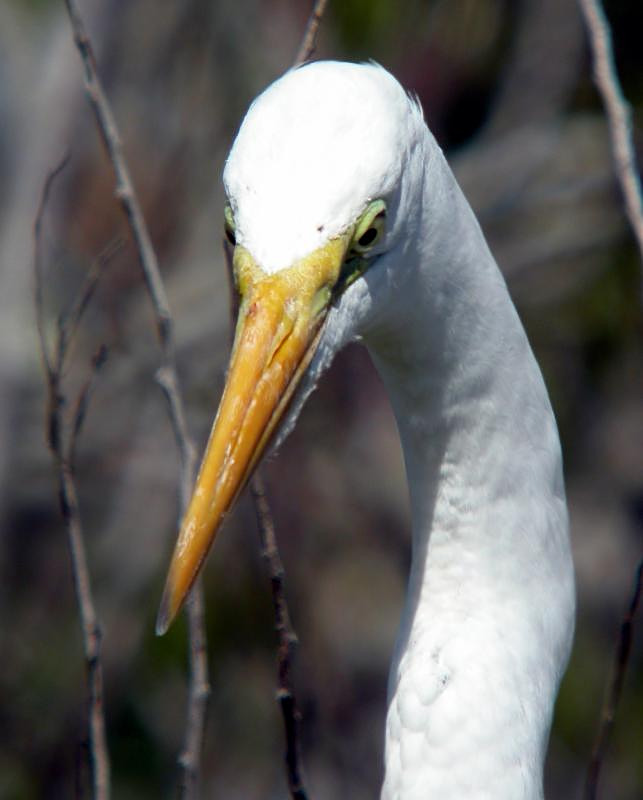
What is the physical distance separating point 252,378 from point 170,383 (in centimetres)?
41

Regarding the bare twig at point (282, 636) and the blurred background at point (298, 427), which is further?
the blurred background at point (298, 427)

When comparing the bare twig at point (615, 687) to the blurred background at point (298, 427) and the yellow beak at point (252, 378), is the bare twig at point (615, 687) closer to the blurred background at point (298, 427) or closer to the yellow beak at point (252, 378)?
the yellow beak at point (252, 378)

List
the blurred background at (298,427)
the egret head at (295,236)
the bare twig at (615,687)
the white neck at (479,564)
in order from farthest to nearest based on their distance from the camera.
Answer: the blurred background at (298,427), the bare twig at (615,687), the white neck at (479,564), the egret head at (295,236)

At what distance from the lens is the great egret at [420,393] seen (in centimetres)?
106

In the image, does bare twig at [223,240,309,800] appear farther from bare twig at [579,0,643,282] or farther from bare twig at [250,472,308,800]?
bare twig at [579,0,643,282]

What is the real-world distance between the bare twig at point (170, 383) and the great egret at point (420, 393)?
208 millimetres

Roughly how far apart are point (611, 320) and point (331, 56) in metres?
1.03

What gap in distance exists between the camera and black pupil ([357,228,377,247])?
1.08 metres

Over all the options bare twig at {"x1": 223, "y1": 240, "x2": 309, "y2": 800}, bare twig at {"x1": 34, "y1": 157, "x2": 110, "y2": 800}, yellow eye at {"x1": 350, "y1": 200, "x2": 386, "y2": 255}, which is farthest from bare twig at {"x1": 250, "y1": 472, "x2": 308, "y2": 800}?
yellow eye at {"x1": 350, "y1": 200, "x2": 386, "y2": 255}

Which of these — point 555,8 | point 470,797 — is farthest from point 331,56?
point 470,797

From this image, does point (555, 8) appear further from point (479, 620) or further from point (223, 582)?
point (479, 620)

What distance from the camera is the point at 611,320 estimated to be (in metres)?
3.62

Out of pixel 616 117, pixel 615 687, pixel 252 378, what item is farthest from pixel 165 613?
pixel 616 117

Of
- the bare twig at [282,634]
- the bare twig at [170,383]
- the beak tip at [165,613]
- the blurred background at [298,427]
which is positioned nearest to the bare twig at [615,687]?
the bare twig at [282,634]
